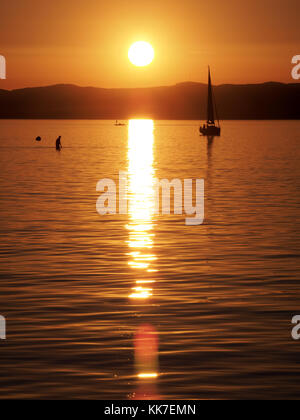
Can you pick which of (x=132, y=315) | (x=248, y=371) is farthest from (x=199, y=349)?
(x=132, y=315)

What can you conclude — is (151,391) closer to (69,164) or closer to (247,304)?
(247,304)

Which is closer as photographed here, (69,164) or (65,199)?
(65,199)

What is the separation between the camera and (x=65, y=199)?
40.9 meters

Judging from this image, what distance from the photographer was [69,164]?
245 ft

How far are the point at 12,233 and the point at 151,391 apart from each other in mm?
16596

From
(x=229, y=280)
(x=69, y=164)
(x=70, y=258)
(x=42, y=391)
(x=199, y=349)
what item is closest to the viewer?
(x=42, y=391)

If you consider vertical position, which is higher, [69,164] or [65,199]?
[69,164]

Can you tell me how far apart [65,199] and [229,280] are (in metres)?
21.2

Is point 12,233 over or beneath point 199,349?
over

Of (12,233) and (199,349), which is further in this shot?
(12,233)

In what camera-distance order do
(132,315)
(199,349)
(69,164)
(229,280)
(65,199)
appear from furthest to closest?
(69,164), (65,199), (229,280), (132,315), (199,349)
